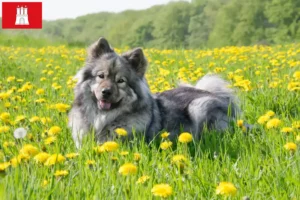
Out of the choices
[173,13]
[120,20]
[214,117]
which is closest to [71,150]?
[214,117]

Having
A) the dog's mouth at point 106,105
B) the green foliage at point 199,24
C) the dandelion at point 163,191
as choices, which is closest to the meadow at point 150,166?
the dandelion at point 163,191

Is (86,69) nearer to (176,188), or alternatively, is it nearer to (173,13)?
(176,188)

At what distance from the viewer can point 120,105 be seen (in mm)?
4430

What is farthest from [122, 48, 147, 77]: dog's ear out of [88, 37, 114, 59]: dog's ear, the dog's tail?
the dog's tail

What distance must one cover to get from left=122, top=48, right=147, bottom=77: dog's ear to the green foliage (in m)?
25.8

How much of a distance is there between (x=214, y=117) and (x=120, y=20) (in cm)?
6660

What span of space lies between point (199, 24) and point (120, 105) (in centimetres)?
5205

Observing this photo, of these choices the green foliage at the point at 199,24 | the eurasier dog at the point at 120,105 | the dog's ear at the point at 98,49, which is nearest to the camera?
the eurasier dog at the point at 120,105

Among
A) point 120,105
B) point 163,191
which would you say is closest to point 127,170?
point 163,191

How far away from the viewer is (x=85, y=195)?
2428mm

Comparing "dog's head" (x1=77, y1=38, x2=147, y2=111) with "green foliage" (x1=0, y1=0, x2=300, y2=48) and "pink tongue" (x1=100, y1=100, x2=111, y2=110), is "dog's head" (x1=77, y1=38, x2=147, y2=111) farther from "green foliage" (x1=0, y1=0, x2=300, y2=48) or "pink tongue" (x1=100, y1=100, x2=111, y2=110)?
"green foliage" (x1=0, y1=0, x2=300, y2=48)

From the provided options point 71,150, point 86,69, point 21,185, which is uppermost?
point 86,69

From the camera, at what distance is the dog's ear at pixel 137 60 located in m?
4.66

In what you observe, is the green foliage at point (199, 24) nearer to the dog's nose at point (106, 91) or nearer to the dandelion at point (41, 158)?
the dog's nose at point (106, 91)
